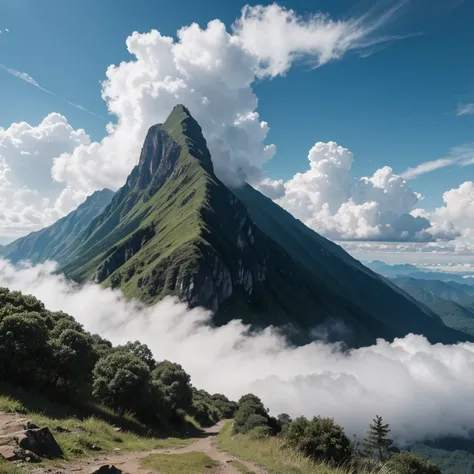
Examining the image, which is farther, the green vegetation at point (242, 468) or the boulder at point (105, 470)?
the green vegetation at point (242, 468)

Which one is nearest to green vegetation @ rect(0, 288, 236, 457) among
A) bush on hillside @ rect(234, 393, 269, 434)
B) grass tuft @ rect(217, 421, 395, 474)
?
grass tuft @ rect(217, 421, 395, 474)

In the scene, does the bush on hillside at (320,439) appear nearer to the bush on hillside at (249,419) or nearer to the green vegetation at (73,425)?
the green vegetation at (73,425)

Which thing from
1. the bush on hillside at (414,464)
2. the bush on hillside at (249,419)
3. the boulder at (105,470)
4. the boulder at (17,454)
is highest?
the boulder at (17,454)

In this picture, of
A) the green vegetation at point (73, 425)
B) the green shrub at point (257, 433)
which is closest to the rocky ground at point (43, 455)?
the green vegetation at point (73, 425)

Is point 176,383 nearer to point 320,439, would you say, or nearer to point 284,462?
point 320,439

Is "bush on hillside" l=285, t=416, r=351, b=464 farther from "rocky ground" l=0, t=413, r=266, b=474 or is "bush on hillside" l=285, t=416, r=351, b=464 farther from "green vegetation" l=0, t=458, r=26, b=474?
"green vegetation" l=0, t=458, r=26, b=474

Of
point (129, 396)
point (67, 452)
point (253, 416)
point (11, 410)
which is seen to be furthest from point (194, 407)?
point (67, 452)
